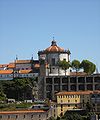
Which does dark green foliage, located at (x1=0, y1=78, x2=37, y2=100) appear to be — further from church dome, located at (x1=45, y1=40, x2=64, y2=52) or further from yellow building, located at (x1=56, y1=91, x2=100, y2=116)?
church dome, located at (x1=45, y1=40, x2=64, y2=52)

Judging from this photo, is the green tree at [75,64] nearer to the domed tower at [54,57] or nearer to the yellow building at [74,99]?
the domed tower at [54,57]

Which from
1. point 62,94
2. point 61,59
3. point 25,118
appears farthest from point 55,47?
point 25,118

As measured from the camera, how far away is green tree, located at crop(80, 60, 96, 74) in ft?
334

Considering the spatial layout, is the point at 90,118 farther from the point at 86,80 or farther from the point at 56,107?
the point at 86,80

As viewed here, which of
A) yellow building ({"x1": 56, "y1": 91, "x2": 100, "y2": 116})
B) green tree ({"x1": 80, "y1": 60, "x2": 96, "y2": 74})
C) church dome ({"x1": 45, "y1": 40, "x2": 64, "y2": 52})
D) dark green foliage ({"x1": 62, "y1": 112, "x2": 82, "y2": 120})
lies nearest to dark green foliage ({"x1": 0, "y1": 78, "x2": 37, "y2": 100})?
yellow building ({"x1": 56, "y1": 91, "x2": 100, "y2": 116})

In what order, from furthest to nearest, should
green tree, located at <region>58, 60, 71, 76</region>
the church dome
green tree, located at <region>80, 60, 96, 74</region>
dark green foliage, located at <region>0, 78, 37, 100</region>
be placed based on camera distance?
the church dome
green tree, located at <region>58, 60, 71, 76</region>
green tree, located at <region>80, 60, 96, 74</region>
dark green foliage, located at <region>0, 78, 37, 100</region>

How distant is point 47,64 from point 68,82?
9000 millimetres

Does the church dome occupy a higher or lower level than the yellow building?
higher

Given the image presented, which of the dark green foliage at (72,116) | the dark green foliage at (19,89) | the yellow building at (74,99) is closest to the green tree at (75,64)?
the dark green foliage at (19,89)

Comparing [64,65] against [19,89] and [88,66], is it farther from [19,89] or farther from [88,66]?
[19,89]

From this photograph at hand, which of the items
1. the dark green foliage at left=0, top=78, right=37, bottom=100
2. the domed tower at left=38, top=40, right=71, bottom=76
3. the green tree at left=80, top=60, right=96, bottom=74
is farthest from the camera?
the domed tower at left=38, top=40, right=71, bottom=76

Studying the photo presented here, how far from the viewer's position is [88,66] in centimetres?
10200

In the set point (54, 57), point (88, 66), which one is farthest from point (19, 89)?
point (54, 57)

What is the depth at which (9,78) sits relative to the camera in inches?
4274
